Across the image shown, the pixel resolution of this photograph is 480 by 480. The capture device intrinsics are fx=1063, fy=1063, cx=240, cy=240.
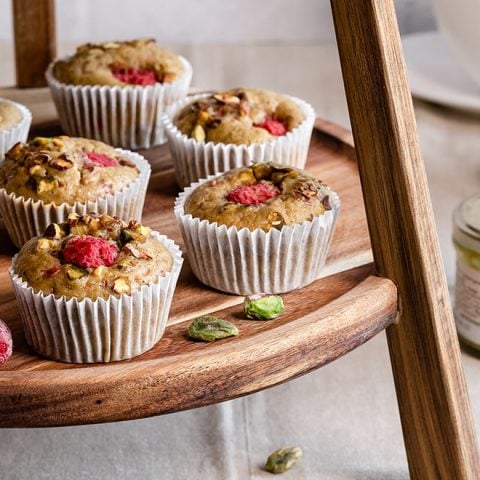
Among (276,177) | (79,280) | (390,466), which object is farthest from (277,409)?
(79,280)

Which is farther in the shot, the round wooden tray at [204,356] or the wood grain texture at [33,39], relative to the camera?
the wood grain texture at [33,39]

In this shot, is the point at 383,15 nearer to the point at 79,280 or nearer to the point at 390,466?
the point at 79,280

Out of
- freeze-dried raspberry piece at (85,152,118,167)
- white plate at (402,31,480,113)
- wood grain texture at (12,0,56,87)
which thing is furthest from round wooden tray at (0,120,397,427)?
white plate at (402,31,480,113)

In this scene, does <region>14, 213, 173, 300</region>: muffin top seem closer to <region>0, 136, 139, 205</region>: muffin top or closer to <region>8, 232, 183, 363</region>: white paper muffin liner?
<region>8, 232, 183, 363</region>: white paper muffin liner

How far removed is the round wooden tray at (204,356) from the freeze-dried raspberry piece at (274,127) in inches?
7.3

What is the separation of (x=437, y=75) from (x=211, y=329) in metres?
1.40

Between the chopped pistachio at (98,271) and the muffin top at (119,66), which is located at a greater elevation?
the muffin top at (119,66)

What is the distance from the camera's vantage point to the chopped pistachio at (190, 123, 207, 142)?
1.26 meters

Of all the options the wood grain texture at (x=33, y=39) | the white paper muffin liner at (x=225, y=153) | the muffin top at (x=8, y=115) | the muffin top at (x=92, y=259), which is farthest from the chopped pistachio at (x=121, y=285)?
the wood grain texture at (x=33, y=39)

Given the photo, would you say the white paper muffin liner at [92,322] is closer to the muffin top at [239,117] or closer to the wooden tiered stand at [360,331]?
the wooden tiered stand at [360,331]

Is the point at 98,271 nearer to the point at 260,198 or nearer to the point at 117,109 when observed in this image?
the point at 260,198

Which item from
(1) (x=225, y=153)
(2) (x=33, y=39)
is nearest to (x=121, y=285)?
(1) (x=225, y=153)

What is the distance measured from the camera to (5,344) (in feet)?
3.03

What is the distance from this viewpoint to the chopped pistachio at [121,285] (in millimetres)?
927
